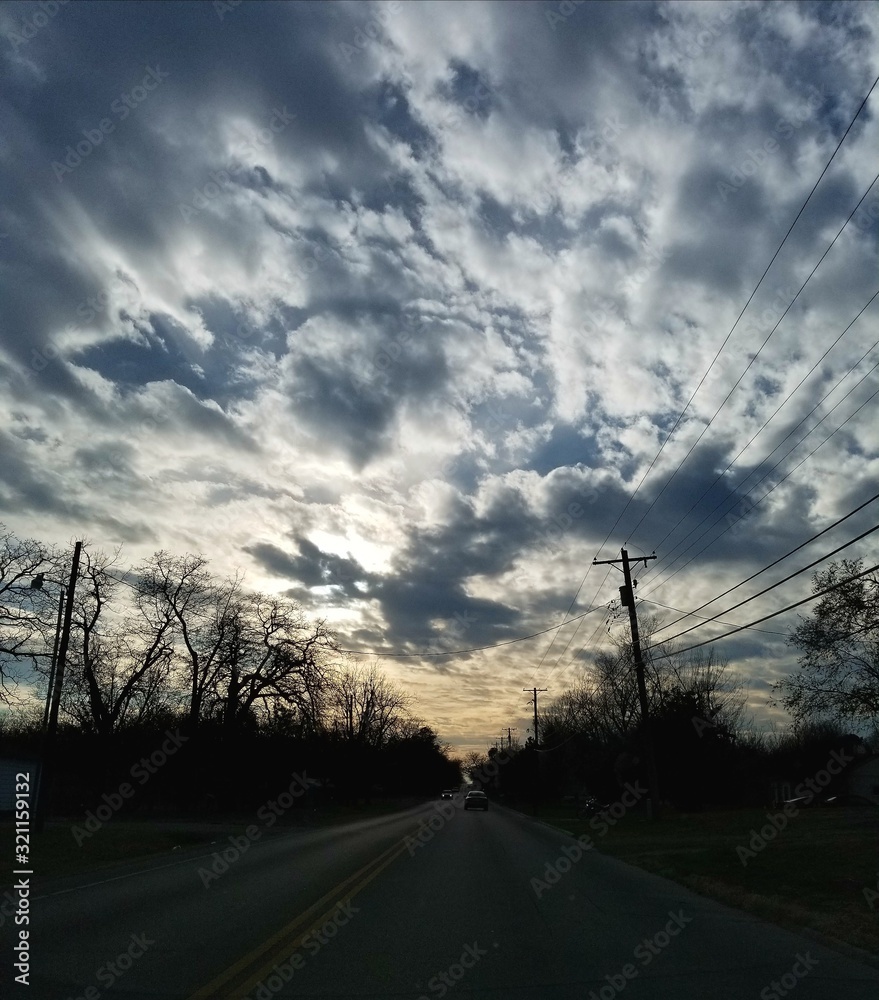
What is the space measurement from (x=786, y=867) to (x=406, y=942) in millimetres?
10297

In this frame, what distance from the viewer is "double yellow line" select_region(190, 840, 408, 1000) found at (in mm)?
6824

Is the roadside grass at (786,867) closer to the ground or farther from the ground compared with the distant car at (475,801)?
closer to the ground

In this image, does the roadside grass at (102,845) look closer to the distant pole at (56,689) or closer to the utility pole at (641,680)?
the distant pole at (56,689)

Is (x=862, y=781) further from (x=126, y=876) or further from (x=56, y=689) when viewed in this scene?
(x=126, y=876)

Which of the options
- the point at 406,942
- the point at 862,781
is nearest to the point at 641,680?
the point at 406,942

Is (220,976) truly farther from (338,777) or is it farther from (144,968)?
(338,777)

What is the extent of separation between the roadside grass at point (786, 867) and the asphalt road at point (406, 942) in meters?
0.58

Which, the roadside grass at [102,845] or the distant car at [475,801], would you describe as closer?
the roadside grass at [102,845]

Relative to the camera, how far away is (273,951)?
8383 mm

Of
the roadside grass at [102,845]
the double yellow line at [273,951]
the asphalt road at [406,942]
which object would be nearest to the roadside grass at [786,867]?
the asphalt road at [406,942]

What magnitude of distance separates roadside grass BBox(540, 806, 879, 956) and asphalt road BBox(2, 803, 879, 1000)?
585 mm

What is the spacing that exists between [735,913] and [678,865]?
278 inches

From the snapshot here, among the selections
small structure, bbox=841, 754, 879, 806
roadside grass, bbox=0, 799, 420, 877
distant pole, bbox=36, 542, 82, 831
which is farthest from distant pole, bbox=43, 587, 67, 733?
small structure, bbox=841, 754, 879, 806

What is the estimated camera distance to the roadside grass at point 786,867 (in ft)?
35.7
